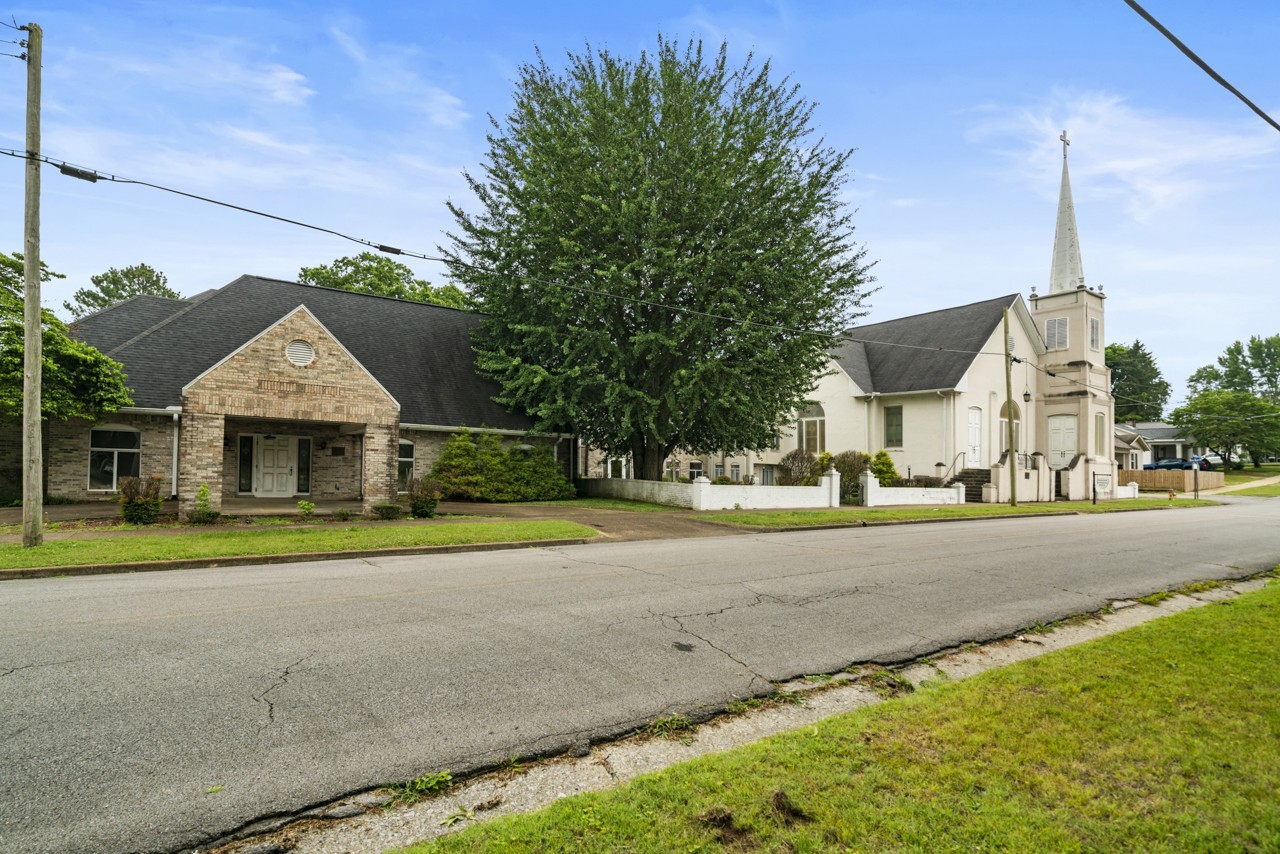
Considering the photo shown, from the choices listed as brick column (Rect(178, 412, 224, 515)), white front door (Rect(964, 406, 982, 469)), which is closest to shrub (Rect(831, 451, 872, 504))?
white front door (Rect(964, 406, 982, 469))

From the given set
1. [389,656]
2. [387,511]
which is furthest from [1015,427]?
[389,656]

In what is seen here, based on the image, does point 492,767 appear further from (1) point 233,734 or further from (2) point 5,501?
(2) point 5,501

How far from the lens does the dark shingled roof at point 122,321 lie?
853 inches

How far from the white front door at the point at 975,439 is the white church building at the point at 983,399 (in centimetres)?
6

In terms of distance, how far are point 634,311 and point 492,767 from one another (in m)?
21.1

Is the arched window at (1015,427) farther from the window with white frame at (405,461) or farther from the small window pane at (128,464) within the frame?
the small window pane at (128,464)

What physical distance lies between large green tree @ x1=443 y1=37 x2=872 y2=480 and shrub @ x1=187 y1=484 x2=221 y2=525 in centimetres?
1066

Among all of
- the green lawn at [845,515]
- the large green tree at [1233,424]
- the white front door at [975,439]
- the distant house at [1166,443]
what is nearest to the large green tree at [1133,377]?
the distant house at [1166,443]

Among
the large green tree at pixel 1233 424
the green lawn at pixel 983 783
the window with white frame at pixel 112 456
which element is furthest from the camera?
the large green tree at pixel 1233 424

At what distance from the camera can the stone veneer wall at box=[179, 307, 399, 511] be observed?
16250mm

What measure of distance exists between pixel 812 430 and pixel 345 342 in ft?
81.7

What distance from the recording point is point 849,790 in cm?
344

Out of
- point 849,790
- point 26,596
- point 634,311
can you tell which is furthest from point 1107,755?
point 634,311

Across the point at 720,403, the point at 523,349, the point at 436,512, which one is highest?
the point at 523,349
